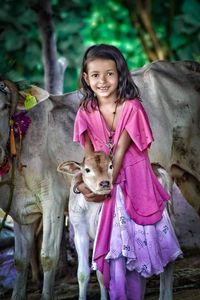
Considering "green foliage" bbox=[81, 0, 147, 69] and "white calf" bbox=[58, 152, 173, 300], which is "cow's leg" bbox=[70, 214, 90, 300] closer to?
"white calf" bbox=[58, 152, 173, 300]

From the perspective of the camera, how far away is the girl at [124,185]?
3.99 meters

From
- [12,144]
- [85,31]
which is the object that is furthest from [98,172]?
[85,31]

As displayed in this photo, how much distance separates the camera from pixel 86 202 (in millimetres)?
4445

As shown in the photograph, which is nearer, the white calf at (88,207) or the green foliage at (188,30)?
the white calf at (88,207)

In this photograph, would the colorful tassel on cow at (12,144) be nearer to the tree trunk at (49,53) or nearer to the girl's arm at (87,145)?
A: the girl's arm at (87,145)

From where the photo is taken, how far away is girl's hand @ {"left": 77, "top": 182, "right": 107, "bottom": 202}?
4105 millimetres

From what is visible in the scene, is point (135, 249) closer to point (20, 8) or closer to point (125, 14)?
point (20, 8)

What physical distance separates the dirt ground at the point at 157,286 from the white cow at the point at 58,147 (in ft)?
1.45

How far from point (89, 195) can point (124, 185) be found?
0.20 metres

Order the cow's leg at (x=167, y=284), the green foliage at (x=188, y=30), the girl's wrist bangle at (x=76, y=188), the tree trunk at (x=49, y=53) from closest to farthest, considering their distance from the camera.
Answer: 1. the girl's wrist bangle at (x=76, y=188)
2. the cow's leg at (x=167, y=284)
3. the tree trunk at (x=49, y=53)
4. the green foliage at (x=188, y=30)

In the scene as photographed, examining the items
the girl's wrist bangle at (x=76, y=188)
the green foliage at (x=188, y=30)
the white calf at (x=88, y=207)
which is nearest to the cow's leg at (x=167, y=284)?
the white calf at (x=88, y=207)

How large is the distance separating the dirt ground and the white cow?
1.45 ft

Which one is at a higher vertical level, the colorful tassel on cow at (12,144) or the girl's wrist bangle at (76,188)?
the colorful tassel on cow at (12,144)

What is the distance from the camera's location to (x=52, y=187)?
554 centimetres
